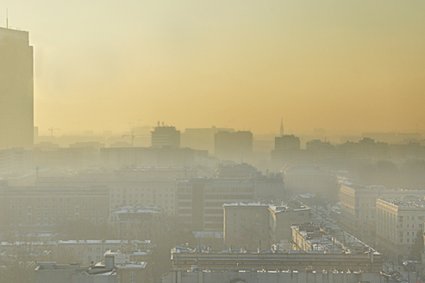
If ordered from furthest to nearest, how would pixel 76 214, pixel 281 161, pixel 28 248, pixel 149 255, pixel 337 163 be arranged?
pixel 281 161 → pixel 337 163 → pixel 76 214 → pixel 28 248 → pixel 149 255

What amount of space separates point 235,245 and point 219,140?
1679 centimetres

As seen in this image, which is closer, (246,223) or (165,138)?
(246,223)

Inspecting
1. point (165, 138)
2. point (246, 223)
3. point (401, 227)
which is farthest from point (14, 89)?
point (401, 227)

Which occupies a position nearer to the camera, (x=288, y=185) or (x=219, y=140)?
(x=288, y=185)

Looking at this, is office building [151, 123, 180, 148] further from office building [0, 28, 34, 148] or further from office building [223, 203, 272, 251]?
office building [223, 203, 272, 251]

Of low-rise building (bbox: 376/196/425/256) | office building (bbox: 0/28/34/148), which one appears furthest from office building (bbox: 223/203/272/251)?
office building (bbox: 0/28/34/148)

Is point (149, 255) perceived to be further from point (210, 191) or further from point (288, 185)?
point (288, 185)

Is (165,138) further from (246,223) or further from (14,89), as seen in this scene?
(246,223)

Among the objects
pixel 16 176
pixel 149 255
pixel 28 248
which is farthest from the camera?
pixel 16 176

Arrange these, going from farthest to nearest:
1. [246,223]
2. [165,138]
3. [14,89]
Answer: [165,138]
[14,89]
[246,223]

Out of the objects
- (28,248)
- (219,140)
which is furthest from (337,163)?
(28,248)

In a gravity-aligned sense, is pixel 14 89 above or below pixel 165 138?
above

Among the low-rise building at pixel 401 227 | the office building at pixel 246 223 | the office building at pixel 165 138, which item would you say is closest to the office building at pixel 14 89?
the office building at pixel 165 138

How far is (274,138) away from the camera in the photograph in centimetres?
2245
